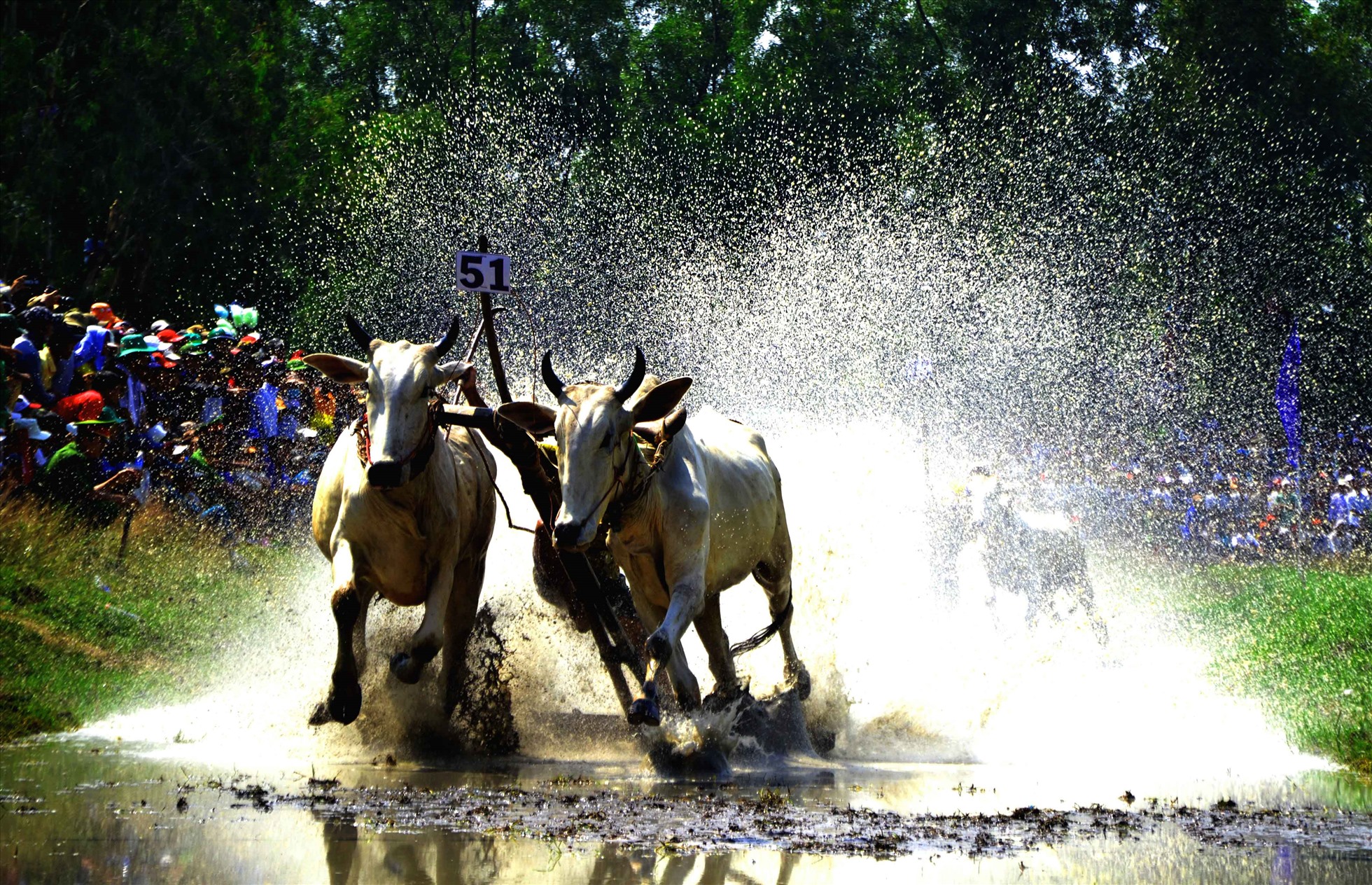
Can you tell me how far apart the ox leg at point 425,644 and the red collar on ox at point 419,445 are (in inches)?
27.5

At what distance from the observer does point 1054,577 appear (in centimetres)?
1602

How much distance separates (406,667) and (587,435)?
1.51 metres

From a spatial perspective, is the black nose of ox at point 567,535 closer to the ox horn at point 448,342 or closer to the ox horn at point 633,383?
the ox horn at point 633,383

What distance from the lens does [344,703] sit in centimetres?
873

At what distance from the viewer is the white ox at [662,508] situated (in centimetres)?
846

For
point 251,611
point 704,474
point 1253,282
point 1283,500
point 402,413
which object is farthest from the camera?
point 1253,282

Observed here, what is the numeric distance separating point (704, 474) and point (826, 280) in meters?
11.5

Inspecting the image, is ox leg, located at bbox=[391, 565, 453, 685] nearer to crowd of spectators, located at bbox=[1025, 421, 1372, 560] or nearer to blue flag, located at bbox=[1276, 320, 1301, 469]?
crowd of spectators, located at bbox=[1025, 421, 1372, 560]

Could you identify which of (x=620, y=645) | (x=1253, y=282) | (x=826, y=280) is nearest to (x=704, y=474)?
(x=620, y=645)

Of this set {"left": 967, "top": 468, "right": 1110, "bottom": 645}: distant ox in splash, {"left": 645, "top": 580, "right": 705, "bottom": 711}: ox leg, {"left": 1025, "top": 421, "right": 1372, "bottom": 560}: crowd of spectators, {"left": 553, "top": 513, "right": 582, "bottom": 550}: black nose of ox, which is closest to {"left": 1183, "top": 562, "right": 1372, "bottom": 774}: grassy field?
{"left": 967, "top": 468, "right": 1110, "bottom": 645}: distant ox in splash

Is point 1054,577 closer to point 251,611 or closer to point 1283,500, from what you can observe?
point 251,611

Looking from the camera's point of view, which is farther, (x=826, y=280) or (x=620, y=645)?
(x=826, y=280)

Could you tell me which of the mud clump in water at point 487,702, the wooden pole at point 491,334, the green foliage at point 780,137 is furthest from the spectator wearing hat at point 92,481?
the wooden pole at point 491,334

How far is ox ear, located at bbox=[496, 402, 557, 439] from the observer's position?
28.8 feet
